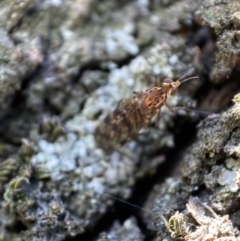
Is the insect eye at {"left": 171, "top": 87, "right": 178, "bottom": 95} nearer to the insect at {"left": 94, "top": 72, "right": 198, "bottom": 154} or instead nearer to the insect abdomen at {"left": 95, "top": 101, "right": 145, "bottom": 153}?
the insect at {"left": 94, "top": 72, "right": 198, "bottom": 154}

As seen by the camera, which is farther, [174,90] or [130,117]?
[130,117]

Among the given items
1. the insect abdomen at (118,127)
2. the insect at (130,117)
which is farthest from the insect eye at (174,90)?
the insect abdomen at (118,127)

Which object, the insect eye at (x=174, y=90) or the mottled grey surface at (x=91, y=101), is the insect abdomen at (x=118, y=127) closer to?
the mottled grey surface at (x=91, y=101)

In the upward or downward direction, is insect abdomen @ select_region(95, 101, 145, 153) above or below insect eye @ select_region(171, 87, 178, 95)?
below

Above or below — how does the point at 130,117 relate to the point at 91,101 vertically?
below

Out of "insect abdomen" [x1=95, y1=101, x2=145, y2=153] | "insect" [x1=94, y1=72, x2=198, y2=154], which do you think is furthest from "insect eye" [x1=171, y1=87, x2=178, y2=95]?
"insect abdomen" [x1=95, y1=101, x2=145, y2=153]

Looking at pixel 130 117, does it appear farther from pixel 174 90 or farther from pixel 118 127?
pixel 174 90

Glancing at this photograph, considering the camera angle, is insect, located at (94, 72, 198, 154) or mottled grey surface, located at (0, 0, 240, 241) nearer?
mottled grey surface, located at (0, 0, 240, 241)

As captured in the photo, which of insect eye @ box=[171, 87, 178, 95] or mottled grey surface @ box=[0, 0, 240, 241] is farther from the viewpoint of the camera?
insect eye @ box=[171, 87, 178, 95]

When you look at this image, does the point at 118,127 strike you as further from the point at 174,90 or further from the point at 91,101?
the point at 174,90

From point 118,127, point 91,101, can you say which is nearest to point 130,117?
point 118,127
